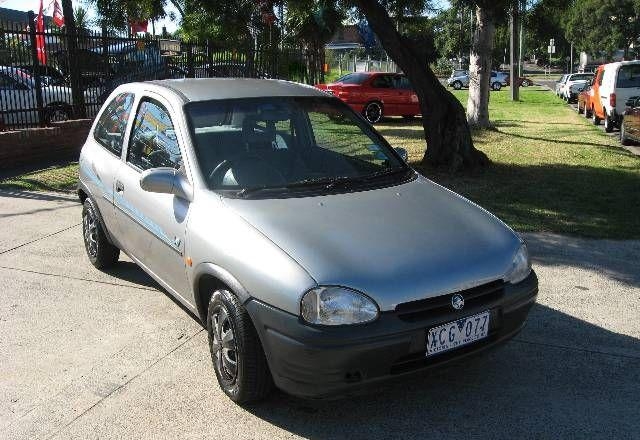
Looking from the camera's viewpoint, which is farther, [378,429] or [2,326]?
[2,326]

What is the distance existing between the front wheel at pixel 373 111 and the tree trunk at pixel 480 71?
3189mm

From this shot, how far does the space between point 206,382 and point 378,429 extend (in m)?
1.06

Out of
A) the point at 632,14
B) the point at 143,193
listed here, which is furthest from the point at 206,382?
the point at 632,14

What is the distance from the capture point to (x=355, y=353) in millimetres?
2988

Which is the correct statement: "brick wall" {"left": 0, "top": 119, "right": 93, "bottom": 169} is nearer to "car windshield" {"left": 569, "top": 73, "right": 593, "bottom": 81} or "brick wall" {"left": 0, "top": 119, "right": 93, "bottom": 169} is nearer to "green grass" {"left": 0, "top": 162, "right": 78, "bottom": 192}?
"green grass" {"left": 0, "top": 162, "right": 78, "bottom": 192}

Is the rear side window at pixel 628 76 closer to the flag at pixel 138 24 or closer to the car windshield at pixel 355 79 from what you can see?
the car windshield at pixel 355 79

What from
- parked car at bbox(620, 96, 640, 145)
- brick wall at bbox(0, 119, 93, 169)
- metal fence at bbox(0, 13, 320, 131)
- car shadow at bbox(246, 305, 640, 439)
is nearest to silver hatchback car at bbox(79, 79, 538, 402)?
car shadow at bbox(246, 305, 640, 439)

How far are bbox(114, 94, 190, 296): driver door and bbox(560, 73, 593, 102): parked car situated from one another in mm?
27486

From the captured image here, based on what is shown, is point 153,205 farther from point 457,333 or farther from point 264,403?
point 457,333

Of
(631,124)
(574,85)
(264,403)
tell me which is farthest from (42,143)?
(574,85)

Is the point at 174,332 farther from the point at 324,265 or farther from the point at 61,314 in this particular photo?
the point at 324,265

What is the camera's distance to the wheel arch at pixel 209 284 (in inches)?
129

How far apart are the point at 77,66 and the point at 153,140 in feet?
31.5

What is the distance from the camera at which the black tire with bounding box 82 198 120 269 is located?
5512 millimetres
